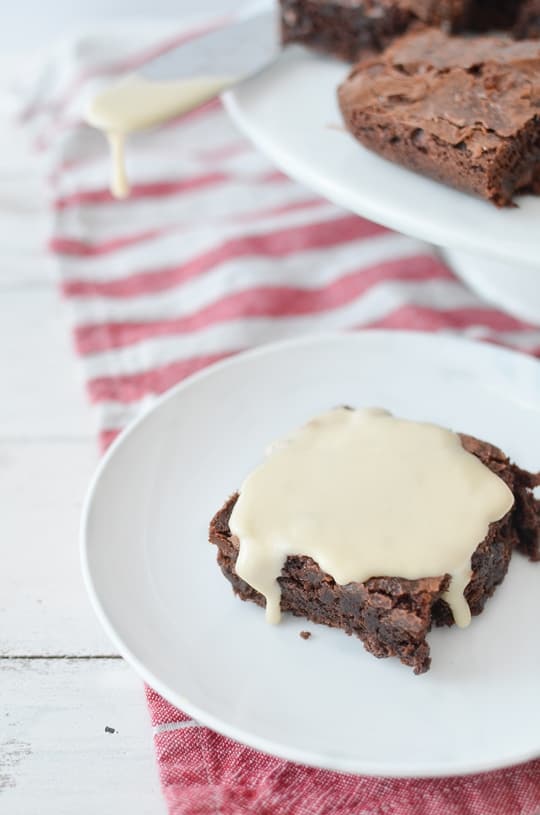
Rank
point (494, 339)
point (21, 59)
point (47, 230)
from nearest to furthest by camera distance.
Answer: point (494, 339), point (47, 230), point (21, 59)

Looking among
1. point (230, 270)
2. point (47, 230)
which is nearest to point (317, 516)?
point (230, 270)

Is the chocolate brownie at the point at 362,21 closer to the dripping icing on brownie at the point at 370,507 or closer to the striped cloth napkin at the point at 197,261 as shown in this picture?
the striped cloth napkin at the point at 197,261

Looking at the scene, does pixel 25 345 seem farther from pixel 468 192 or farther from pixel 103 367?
pixel 468 192

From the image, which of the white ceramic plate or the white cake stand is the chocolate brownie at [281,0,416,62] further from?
the white ceramic plate

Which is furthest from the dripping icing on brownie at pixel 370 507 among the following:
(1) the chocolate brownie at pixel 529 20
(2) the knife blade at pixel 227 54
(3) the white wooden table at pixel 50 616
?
(1) the chocolate brownie at pixel 529 20

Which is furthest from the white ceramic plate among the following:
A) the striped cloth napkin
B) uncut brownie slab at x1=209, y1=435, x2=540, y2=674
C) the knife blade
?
the knife blade

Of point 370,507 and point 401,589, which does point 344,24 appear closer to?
point 370,507
